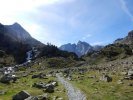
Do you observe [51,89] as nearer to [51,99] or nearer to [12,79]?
[51,99]

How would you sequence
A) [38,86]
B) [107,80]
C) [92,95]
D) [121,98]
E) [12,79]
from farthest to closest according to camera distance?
[12,79] → [107,80] → [38,86] → [92,95] → [121,98]

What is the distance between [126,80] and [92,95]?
25.5 metres

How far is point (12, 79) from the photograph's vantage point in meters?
123

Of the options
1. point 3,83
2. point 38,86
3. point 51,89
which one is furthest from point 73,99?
point 3,83

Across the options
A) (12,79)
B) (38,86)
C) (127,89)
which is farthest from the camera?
(12,79)

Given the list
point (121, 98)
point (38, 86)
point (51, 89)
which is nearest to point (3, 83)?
point (38, 86)

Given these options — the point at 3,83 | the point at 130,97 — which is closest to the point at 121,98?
the point at 130,97

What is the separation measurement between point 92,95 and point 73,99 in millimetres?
6140

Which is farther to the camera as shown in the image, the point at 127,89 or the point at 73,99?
the point at 127,89

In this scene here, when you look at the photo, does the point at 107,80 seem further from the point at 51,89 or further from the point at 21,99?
the point at 21,99

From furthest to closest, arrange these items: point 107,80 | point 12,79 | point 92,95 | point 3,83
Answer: point 12,79 < point 3,83 < point 107,80 < point 92,95

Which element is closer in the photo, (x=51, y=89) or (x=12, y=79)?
(x=51, y=89)

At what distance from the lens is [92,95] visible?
65.6m

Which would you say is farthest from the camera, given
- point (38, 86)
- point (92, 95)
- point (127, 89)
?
point (38, 86)
